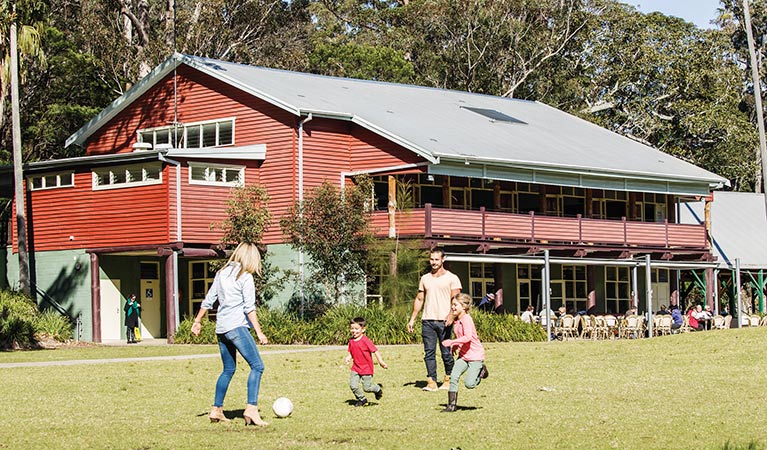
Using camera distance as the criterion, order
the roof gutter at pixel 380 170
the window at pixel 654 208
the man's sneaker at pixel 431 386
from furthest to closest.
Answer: the window at pixel 654 208 → the roof gutter at pixel 380 170 → the man's sneaker at pixel 431 386

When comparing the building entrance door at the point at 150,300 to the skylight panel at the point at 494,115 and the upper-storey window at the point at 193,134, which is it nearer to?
the upper-storey window at the point at 193,134

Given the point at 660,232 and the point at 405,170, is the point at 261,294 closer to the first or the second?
the point at 405,170

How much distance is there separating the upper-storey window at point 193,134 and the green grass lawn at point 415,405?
16229mm

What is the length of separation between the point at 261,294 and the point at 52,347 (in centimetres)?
626

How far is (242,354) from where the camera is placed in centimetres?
1334

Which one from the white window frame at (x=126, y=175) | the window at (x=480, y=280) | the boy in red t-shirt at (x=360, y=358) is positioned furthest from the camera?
the window at (x=480, y=280)

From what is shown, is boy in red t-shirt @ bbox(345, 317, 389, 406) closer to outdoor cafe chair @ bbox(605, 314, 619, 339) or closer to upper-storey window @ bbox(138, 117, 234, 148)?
outdoor cafe chair @ bbox(605, 314, 619, 339)

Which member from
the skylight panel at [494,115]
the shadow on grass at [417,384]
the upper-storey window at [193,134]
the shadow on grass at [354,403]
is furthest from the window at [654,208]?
the shadow on grass at [354,403]

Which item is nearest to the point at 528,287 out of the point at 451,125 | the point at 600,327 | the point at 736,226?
the point at 451,125

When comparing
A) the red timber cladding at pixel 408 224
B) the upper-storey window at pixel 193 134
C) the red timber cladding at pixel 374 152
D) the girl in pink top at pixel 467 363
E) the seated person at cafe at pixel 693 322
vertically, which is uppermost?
the upper-storey window at pixel 193 134

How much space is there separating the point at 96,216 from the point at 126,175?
169 cm

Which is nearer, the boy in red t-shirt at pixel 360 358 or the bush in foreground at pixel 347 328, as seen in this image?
the boy in red t-shirt at pixel 360 358

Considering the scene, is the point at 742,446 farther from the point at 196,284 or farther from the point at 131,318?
the point at 196,284

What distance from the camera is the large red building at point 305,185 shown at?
36.3m
